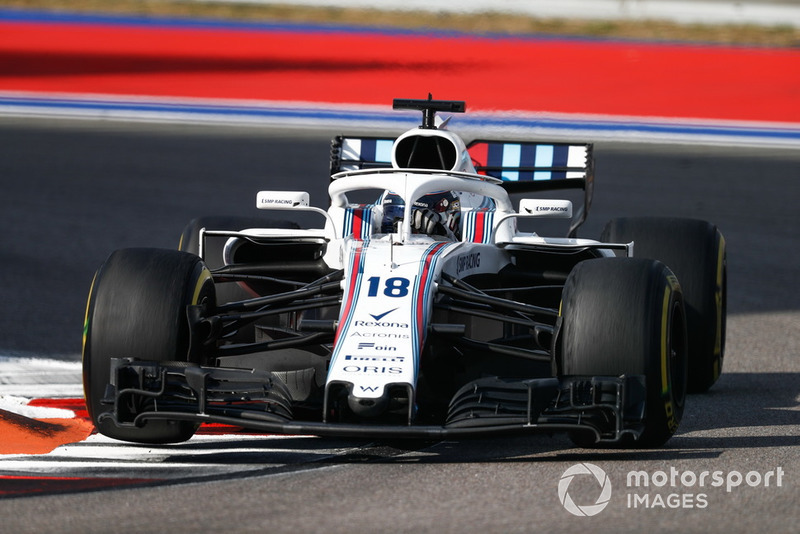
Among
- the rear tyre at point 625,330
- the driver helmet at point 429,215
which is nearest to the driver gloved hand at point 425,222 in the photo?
the driver helmet at point 429,215

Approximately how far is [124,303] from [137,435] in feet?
1.96

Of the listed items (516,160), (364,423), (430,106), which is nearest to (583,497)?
(364,423)

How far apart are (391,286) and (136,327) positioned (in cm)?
117

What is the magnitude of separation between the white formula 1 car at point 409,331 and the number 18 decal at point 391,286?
1 cm

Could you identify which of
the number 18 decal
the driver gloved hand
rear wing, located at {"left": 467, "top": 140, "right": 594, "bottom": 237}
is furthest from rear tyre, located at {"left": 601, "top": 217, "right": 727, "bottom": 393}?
the number 18 decal

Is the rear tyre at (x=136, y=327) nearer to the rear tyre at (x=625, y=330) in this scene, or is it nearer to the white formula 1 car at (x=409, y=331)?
the white formula 1 car at (x=409, y=331)

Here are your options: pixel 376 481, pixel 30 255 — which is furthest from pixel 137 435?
pixel 30 255

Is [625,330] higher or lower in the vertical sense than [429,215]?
lower

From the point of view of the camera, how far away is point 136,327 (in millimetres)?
6387

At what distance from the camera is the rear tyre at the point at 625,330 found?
20.3ft

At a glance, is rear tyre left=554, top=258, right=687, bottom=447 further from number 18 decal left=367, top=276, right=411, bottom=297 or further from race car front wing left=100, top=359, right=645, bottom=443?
number 18 decal left=367, top=276, right=411, bottom=297

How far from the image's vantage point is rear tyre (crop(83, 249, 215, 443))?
6383 mm

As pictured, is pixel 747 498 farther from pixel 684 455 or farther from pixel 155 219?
pixel 155 219

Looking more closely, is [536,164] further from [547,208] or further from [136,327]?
[136,327]
